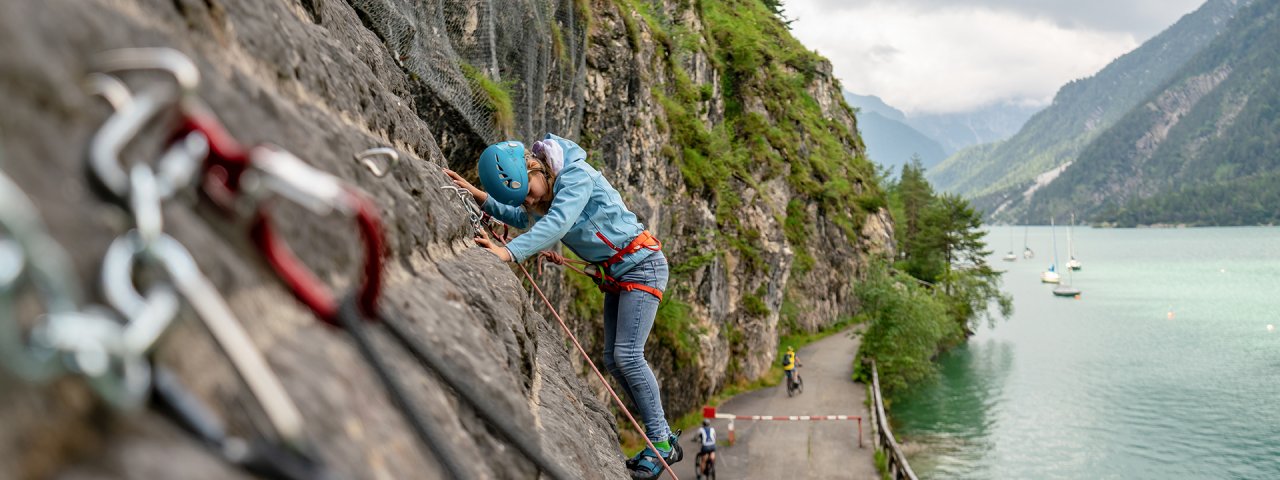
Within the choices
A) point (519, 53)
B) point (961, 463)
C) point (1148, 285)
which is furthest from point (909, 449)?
point (1148, 285)

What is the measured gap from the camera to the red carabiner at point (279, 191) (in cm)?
118

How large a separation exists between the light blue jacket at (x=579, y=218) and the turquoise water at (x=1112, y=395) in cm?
2476

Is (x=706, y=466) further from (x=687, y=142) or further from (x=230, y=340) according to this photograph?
(x=230, y=340)

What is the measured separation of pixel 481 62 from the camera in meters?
9.16

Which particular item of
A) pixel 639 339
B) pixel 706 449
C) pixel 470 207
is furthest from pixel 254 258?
pixel 706 449

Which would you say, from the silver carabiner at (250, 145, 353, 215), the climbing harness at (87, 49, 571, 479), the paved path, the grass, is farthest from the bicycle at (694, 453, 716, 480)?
the silver carabiner at (250, 145, 353, 215)

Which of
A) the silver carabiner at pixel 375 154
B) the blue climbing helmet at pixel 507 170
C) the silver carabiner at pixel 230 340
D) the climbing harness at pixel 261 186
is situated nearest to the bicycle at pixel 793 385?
the blue climbing helmet at pixel 507 170

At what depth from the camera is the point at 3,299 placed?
2.65ft

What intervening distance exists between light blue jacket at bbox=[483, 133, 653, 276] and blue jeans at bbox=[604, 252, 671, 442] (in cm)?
14

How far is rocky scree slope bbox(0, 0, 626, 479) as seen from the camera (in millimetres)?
947

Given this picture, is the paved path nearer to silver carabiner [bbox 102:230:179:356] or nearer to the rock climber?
the rock climber

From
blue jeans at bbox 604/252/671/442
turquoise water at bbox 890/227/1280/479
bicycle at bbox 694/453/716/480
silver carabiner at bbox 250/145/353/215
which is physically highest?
silver carabiner at bbox 250/145/353/215

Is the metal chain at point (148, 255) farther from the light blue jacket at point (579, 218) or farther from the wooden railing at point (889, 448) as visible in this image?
the wooden railing at point (889, 448)

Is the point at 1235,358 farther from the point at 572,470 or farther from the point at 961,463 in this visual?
the point at 572,470
